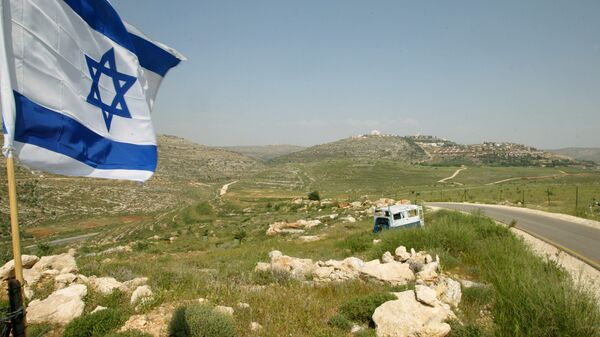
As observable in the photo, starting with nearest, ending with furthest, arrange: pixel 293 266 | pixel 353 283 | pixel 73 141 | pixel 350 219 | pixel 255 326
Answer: pixel 73 141 < pixel 255 326 < pixel 353 283 < pixel 293 266 < pixel 350 219

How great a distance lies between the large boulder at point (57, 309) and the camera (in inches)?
282

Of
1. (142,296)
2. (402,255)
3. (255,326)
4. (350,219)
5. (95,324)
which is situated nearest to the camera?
(95,324)

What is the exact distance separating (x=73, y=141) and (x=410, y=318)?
6180 mm

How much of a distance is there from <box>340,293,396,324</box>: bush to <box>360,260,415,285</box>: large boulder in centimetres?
254

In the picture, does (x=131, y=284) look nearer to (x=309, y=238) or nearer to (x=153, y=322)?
(x=153, y=322)

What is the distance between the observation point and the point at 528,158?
15925cm

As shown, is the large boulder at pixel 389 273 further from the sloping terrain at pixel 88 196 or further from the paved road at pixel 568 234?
the sloping terrain at pixel 88 196

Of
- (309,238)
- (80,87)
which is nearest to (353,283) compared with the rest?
(80,87)

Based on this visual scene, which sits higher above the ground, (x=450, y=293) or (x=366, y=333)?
(x=450, y=293)

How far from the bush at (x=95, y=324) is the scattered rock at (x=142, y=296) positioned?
33.1 inches

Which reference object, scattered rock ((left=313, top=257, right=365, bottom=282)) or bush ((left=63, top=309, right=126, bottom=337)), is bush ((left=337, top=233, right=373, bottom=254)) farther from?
bush ((left=63, top=309, right=126, bottom=337))

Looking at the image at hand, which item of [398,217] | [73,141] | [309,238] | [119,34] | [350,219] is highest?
[119,34]

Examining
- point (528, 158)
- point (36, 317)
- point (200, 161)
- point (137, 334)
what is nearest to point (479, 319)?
point (137, 334)

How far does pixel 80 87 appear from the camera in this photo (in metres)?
4.71
